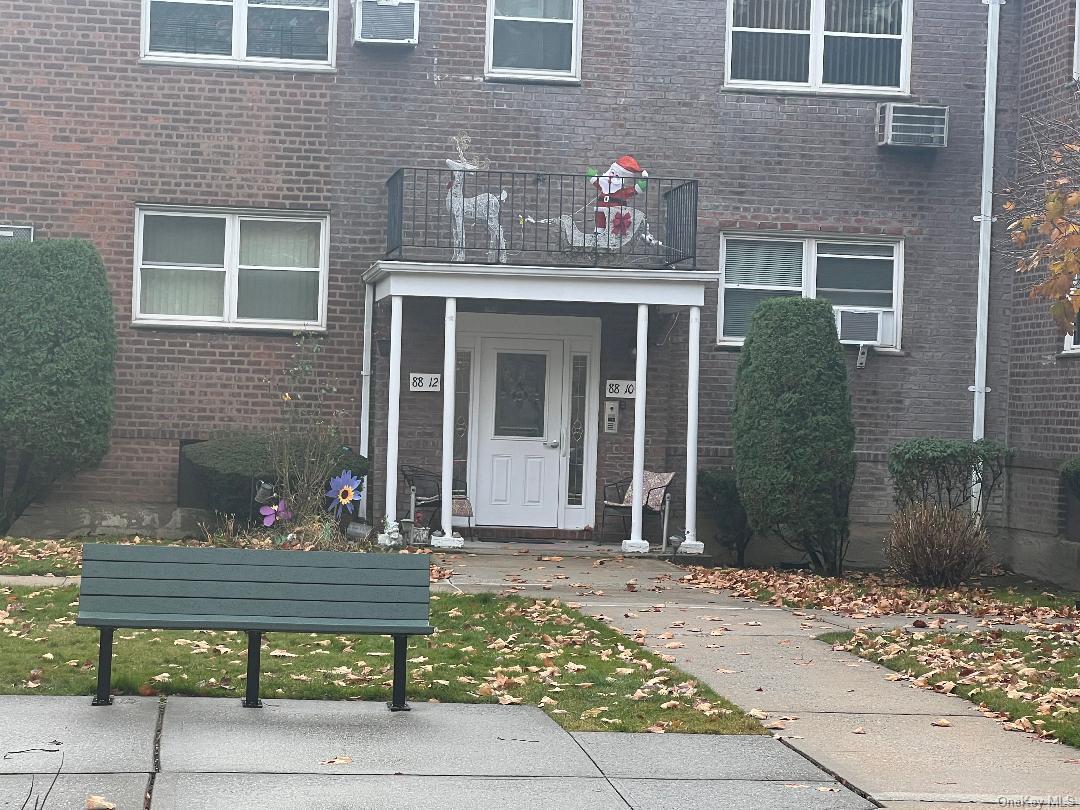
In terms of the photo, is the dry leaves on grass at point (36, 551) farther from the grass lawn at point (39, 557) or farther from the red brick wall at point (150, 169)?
the red brick wall at point (150, 169)

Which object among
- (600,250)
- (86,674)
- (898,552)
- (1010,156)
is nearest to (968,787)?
(86,674)

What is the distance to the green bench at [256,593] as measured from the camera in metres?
7.25

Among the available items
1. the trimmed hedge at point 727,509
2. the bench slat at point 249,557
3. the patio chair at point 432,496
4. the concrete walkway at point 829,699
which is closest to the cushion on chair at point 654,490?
the trimmed hedge at point 727,509

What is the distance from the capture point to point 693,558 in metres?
15.7

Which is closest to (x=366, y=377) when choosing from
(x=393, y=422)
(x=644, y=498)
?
(x=393, y=422)

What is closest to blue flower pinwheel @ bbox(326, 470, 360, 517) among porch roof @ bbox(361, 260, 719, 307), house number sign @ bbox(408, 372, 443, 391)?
Answer: house number sign @ bbox(408, 372, 443, 391)

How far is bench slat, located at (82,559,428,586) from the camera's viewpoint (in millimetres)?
7348

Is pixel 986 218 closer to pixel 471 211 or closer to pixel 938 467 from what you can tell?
pixel 938 467

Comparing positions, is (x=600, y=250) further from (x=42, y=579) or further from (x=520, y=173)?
(x=42, y=579)

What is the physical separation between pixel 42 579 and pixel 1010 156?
1126 cm

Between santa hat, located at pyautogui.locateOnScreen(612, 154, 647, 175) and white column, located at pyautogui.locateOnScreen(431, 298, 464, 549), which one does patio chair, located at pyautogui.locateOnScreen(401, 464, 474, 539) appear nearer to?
white column, located at pyautogui.locateOnScreen(431, 298, 464, 549)

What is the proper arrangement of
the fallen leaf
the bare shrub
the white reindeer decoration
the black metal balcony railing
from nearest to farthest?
the fallen leaf < the bare shrub < the white reindeer decoration < the black metal balcony railing

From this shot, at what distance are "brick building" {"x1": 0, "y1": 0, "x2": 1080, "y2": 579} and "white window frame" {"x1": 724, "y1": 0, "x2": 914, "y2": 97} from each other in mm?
33

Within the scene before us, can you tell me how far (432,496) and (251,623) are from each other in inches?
358
